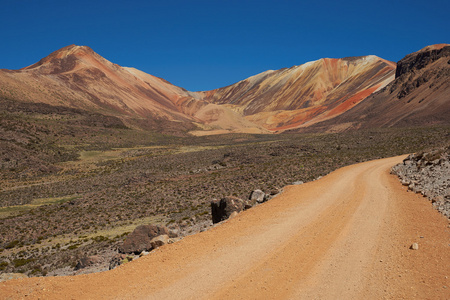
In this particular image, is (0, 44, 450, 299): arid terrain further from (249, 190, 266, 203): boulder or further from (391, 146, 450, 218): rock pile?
(249, 190, 266, 203): boulder

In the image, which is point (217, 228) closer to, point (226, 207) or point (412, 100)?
point (226, 207)

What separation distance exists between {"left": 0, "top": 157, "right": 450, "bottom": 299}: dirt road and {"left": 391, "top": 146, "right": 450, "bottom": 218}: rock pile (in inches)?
29.4

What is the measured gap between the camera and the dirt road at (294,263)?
912cm

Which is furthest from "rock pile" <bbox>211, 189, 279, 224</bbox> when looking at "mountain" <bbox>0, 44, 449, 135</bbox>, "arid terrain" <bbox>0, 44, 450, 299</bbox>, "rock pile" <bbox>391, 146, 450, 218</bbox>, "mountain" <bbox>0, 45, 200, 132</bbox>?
"mountain" <bbox>0, 45, 200, 132</bbox>

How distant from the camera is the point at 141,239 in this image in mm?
15484

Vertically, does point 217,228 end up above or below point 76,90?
below

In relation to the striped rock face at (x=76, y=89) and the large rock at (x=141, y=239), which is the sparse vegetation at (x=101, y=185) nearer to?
the large rock at (x=141, y=239)

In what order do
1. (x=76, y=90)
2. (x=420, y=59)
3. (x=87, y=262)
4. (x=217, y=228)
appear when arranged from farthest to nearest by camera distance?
(x=76, y=90), (x=420, y=59), (x=87, y=262), (x=217, y=228)

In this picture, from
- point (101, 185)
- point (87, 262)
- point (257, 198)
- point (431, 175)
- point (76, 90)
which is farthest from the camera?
point (76, 90)

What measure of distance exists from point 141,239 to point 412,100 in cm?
12726

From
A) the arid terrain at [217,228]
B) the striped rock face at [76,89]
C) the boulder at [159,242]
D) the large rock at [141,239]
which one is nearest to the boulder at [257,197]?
the arid terrain at [217,228]

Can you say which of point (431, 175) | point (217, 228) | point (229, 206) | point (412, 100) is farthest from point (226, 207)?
point (412, 100)

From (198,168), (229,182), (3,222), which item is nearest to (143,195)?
(229,182)

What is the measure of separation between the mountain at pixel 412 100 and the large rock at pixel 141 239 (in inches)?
3912
